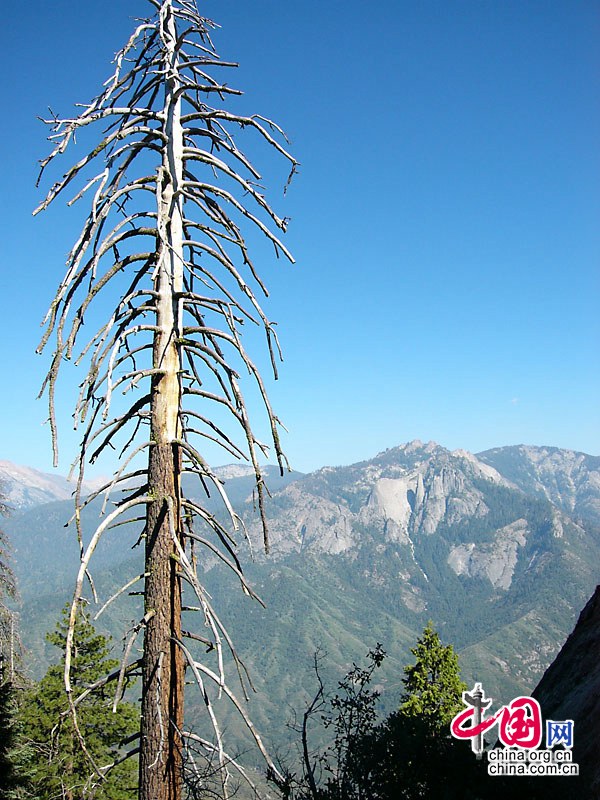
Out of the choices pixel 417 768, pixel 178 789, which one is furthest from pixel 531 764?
pixel 178 789

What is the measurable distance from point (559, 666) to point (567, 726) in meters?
3.97

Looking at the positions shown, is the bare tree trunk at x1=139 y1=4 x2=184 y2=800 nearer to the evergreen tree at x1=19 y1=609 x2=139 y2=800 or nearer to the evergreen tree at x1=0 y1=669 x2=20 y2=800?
the evergreen tree at x1=0 y1=669 x2=20 y2=800

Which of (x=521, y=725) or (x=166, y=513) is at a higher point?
(x=166, y=513)

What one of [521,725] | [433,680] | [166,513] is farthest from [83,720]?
[166,513]

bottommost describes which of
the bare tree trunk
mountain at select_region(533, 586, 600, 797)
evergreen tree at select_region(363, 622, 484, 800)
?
evergreen tree at select_region(363, 622, 484, 800)

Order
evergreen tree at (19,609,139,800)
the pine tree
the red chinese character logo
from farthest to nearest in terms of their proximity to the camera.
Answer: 1. the pine tree
2. evergreen tree at (19,609,139,800)
3. the red chinese character logo

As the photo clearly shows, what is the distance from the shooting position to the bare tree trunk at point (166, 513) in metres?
4.09

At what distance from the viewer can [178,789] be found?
4.13 m

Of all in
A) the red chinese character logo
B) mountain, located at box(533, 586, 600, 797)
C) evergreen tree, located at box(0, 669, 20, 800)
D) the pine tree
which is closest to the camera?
mountain, located at box(533, 586, 600, 797)

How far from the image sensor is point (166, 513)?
4.35 m

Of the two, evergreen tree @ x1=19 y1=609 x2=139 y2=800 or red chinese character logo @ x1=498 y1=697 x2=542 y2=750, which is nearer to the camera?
red chinese character logo @ x1=498 y1=697 x2=542 y2=750

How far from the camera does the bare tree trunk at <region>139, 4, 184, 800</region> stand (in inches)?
161

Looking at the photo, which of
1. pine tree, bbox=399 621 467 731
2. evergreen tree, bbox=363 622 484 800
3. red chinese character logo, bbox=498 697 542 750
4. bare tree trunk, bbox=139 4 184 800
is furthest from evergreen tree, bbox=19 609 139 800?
bare tree trunk, bbox=139 4 184 800

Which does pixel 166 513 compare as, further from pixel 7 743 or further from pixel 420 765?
pixel 7 743
